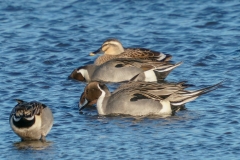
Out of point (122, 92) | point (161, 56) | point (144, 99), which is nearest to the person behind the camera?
point (144, 99)

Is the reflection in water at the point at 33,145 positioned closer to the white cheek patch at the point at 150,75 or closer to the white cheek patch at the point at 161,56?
the white cheek patch at the point at 150,75

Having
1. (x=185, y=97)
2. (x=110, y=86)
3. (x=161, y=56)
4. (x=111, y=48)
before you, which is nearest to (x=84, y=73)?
(x=110, y=86)

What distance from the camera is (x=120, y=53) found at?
14.3 metres

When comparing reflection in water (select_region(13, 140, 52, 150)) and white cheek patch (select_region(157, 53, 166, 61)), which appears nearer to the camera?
reflection in water (select_region(13, 140, 52, 150))

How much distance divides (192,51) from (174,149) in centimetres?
604

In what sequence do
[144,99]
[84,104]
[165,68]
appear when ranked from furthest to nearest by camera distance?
[165,68]
[84,104]
[144,99]

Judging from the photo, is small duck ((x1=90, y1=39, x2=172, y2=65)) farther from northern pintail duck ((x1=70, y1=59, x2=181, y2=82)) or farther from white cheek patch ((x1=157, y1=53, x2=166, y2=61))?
northern pintail duck ((x1=70, y1=59, x2=181, y2=82))

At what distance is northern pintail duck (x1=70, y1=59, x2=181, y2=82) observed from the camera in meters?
13.2

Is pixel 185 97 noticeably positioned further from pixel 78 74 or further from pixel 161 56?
pixel 78 74

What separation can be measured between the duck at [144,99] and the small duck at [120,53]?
2.61m

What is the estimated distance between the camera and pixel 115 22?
56.0 ft

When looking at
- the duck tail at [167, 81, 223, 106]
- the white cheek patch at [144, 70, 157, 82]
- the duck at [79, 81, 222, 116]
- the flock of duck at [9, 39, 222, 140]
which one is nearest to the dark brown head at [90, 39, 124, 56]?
the flock of duck at [9, 39, 222, 140]

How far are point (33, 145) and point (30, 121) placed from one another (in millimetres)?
317

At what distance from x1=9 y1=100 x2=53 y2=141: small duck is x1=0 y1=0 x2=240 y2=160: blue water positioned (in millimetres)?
157
